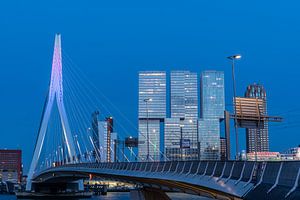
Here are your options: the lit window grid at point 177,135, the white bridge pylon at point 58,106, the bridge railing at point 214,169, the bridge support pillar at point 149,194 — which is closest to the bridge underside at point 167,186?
the bridge support pillar at point 149,194

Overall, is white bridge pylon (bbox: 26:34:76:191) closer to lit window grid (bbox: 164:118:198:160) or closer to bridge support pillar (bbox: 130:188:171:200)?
lit window grid (bbox: 164:118:198:160)

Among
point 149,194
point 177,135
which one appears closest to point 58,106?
point 149,194

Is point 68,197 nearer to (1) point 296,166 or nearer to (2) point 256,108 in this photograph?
(2) point 256,108

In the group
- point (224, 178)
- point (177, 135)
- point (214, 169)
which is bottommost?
point (224, 178)

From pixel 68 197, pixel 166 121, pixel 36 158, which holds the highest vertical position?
pixel 166 121

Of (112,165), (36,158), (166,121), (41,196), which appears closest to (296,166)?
(112,165)

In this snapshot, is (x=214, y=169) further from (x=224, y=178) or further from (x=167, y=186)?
(x=167, y=186)

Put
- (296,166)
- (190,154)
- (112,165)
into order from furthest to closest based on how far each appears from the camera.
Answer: (190,154), (112,165), (296,166)

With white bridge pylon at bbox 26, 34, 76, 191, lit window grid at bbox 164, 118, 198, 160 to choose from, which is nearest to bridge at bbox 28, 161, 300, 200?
white bridge pylon at bbox 26, 34, 76, 191

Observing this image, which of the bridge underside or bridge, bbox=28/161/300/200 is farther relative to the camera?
the bridge underside

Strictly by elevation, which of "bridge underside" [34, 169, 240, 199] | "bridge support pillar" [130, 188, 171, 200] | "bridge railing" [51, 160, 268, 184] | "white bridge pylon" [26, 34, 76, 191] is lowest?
"bridge support pillar" [130, 188, 171, 200]

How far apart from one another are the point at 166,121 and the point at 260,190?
158541 mm

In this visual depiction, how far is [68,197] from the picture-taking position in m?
97.3

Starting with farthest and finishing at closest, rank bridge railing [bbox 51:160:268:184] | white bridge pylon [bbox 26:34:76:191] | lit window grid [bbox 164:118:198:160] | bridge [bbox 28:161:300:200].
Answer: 1. lit window grid [bbox 164:118:198:160]
2. white bridge pylon [bbox 26:34:76:191]
3. bridge railing [bbox 51:160:268:184]
4. bridge [bbox 28:161:300:200]
